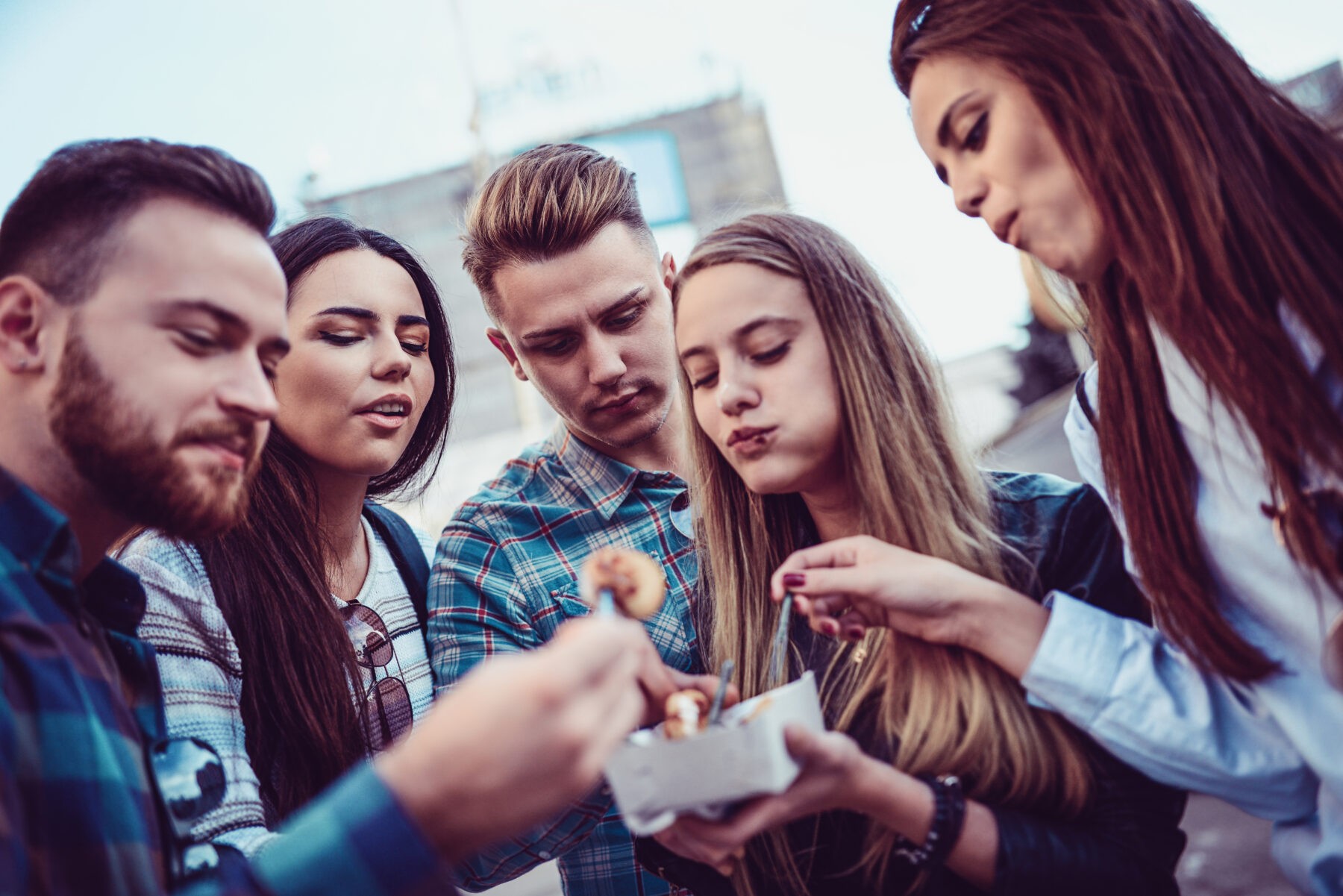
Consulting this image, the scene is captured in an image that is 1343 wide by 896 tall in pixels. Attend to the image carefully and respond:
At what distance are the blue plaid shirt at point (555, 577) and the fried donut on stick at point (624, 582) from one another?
3.13ft

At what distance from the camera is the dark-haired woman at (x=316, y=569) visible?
2285 millimetres

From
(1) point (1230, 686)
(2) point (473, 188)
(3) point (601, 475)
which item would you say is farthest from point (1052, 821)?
(2) point (473, 188)

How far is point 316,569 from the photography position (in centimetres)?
261

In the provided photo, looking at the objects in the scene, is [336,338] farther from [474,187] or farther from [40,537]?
[474,187]

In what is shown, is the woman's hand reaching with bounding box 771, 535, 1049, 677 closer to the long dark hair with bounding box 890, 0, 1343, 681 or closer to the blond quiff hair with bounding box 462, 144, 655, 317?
the long dark hair with bounding box 890, 0, 1343, 681

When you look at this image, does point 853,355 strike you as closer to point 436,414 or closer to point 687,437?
point 687,437

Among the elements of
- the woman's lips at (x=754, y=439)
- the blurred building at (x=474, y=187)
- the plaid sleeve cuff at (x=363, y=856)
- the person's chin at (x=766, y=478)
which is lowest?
the plaid sleeve cuff at (x=363, y=856)

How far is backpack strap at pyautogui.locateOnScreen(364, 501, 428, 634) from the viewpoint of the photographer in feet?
9.80

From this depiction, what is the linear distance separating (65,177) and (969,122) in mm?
1691

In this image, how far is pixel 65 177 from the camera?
1746 millimetres

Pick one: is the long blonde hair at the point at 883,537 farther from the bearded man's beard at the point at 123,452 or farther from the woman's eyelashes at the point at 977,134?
the bearded man's beard at the point at 123,452

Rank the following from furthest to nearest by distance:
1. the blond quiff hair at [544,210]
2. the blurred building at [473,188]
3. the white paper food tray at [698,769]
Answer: the blurred building at [473,188], the blond quiff hair at [544,210], the white paper food tray at [698,769]

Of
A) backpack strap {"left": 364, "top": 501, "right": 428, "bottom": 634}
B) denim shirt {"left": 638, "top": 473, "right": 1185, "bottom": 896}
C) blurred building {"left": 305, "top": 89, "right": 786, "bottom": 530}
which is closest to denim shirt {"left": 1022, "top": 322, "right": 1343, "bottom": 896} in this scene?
denim shirt {"left": 638, "top": 473, "right": 1185, "bottom": 896}

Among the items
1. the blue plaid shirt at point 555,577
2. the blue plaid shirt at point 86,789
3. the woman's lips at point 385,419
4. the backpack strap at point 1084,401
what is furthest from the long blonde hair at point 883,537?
the blue plaid shirt at point 86,789
